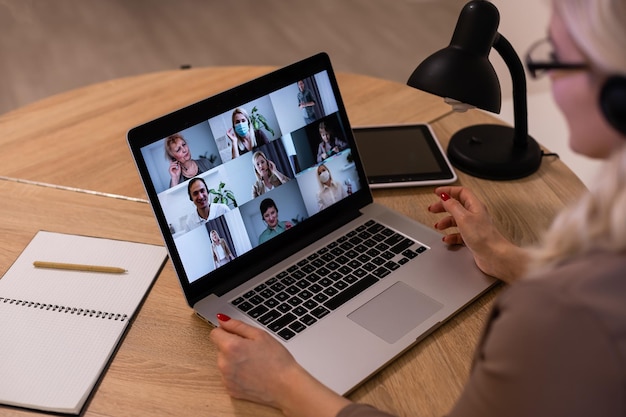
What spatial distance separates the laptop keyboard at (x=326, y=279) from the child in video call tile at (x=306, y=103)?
0.69 feet

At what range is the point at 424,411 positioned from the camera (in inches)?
34.2

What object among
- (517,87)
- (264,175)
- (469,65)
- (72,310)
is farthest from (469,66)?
(72,310)

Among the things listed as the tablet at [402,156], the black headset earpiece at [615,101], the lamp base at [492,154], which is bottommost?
the lamp base at [492,154]

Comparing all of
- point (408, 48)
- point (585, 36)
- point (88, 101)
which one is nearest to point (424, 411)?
point (585, 36)

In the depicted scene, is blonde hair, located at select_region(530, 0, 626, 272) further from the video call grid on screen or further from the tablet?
the tablet

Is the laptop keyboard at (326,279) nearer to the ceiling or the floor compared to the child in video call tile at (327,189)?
nearer to the floor

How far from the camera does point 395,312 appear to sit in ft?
3.30

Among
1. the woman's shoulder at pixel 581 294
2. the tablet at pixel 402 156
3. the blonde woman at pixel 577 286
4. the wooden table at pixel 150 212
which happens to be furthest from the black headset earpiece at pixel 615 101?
the tablet at pixel 402 156

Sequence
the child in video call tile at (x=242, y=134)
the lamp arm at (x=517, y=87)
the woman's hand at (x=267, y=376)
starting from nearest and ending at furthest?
the woman's hand at (x=267, y=376), the child in video call tile at (x=242, y=134), the lamp arm at (x=517, y=87)

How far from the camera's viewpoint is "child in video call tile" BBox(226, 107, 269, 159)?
1067 mm

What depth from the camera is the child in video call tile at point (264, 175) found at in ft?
3.57

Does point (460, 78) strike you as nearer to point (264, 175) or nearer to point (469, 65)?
point (469, 65)

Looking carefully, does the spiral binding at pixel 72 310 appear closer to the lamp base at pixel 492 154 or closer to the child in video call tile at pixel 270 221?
the child in video call tile at pixel 270 221

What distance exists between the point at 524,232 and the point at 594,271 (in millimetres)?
619
